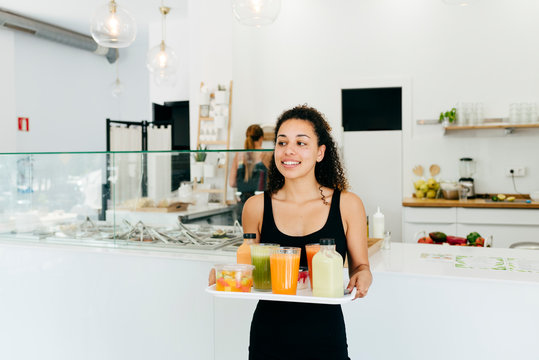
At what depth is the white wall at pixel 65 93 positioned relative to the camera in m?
6.84

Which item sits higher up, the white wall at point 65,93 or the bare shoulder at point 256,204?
the white wall at point 65,93

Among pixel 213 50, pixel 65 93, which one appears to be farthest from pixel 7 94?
pixel 213 50

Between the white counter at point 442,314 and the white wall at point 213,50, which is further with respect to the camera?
the white wall at point 213,50

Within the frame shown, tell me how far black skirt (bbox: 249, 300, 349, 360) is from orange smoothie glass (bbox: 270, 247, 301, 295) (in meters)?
0.10

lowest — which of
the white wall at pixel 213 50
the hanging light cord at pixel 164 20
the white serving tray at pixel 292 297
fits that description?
the white serving tray at pixel 292 297

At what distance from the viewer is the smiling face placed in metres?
1.51

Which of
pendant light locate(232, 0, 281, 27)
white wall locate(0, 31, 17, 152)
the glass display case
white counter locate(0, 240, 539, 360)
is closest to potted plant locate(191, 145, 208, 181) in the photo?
the glass display case

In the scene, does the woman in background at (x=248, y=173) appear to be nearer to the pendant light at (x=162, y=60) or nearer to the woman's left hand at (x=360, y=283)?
the woman's left hand at (x=360, y=283)

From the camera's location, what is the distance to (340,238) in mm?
1509

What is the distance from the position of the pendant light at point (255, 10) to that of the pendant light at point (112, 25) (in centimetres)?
75

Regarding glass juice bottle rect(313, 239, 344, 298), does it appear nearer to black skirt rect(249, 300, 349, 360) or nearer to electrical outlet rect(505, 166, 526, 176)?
black skirt rect(249, 300, 349, 360)

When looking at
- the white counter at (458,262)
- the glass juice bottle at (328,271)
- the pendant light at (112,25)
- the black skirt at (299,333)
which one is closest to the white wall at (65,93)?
the pendant light at (112,25)

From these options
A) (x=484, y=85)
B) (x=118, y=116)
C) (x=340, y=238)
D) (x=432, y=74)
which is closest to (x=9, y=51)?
(x=118, y=116)

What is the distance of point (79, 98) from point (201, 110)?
Answer: 3.56m
